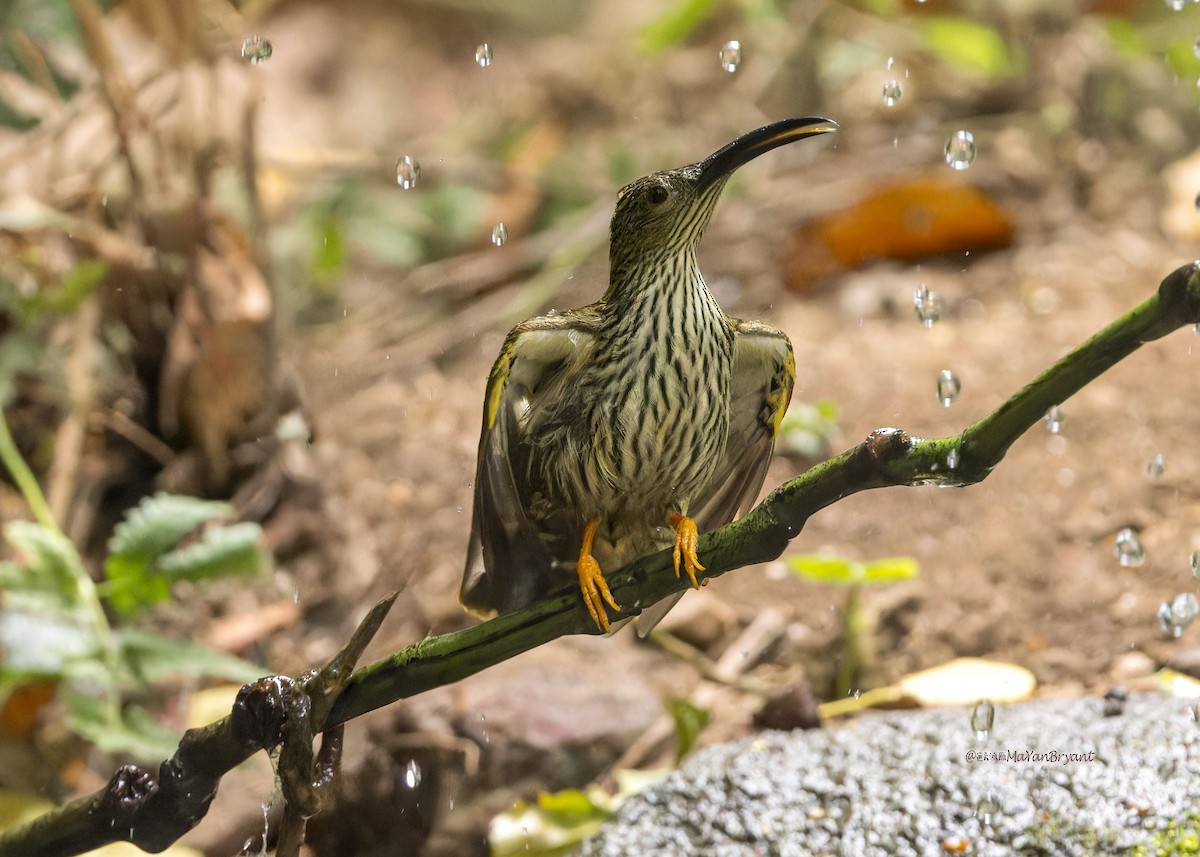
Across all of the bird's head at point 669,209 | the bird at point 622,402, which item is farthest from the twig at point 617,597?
the bird's head at point 669,209

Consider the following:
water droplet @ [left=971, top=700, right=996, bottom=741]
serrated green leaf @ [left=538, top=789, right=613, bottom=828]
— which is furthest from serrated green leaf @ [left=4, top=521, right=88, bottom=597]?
water droplet @ [left=971, top=700, right=996, bottom=741]

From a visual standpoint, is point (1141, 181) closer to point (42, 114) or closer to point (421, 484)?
point (421, 484)

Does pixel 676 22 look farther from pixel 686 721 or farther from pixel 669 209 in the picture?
pixel 686 721

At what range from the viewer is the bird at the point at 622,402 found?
8.95 feet

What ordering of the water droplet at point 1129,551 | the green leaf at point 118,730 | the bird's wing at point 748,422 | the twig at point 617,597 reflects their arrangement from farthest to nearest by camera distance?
the water droplet at point 1129,551, the green leaf at point 118,730, the bird's wing at point 748,422, the twig at point 617,597

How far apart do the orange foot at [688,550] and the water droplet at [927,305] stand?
2476mm

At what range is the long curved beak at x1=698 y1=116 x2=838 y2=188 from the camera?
97.6 inches

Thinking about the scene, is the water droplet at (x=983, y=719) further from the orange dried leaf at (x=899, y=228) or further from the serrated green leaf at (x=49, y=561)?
the orange dried leaf at (x=899, y=228)

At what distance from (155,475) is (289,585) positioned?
67cm

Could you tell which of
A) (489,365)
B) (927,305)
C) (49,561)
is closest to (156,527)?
(49,561)

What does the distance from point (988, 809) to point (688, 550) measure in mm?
914

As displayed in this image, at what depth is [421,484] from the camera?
182 inches

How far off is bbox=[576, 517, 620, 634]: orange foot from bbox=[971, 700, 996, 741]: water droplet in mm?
1054

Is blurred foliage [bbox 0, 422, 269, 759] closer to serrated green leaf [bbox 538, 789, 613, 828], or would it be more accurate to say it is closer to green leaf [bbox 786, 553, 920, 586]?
serrated green leaf [bbox 538, 789, 613, 828]
